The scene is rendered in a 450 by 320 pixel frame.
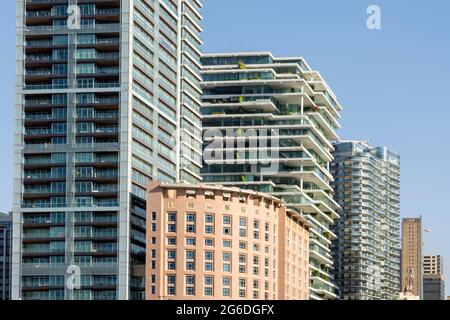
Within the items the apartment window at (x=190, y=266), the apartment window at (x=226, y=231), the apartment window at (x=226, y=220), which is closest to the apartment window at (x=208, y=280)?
the apartment window at (x=190, y=266)

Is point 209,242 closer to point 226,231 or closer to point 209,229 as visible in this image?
point 209,229

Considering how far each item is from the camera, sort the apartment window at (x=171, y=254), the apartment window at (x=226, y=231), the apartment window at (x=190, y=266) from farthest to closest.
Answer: the apartment window at (x=226, y=231) < the apartment window at (x=190, y=266) < the apartment window at (x=171, y=254)

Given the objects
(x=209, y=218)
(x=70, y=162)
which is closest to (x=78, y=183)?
(x=70, y=162)

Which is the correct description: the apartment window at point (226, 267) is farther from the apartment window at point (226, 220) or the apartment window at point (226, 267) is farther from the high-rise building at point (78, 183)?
the high-rise building at point (78, 183)

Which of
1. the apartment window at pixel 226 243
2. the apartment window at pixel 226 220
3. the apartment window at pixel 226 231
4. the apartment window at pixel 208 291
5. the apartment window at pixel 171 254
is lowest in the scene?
the apartment window at pixel 208 291

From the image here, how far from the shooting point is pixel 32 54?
199625 millimetres

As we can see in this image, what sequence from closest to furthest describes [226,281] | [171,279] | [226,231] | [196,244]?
[171,279] → [196,244] → [226,281] → [226,231]

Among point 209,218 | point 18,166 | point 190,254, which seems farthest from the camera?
point 209,218

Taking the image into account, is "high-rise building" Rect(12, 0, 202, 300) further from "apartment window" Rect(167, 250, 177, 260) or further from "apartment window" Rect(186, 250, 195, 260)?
"apartment window" Rect(186, 250, 195, 260)

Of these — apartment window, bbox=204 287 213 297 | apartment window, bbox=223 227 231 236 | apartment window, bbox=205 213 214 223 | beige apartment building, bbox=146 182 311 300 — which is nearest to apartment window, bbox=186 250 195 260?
beige apartment building, bbox=146 182 311 300

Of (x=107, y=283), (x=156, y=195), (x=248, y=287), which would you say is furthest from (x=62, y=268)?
(x=248, y=287)
